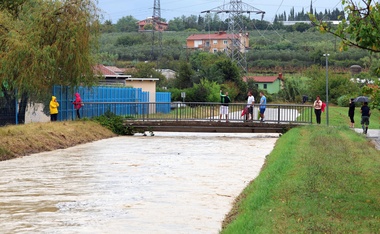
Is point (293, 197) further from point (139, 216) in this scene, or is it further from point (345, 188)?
point (139, 216)

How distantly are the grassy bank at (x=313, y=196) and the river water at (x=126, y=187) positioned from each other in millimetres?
925

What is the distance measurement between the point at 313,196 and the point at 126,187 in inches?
246

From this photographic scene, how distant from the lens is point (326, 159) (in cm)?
2166

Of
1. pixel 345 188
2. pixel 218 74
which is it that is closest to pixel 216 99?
pixel 218 74

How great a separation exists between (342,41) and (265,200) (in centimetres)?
338

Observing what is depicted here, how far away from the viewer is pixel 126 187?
62.8 ft

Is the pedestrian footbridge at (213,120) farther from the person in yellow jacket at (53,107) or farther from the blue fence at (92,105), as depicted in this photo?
the person in yellow jacket at (53,107)

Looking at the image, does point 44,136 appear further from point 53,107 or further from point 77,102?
point 77,102

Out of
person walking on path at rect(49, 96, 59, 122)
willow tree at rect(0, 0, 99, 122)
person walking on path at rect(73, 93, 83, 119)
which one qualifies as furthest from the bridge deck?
person walking on path at rect(49, 96, 59, 122)

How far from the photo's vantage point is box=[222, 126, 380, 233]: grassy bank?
11.6 metres

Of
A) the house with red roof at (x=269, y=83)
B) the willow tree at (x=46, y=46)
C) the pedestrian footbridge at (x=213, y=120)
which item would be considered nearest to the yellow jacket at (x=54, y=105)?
the willow tree at (x=46, y=46)

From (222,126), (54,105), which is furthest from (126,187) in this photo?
(222,126)

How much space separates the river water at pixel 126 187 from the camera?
14.0 metres

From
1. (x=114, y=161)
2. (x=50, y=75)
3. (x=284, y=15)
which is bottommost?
(x=114, y=161)
